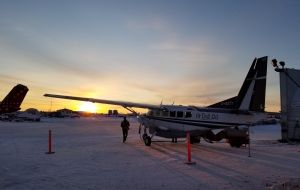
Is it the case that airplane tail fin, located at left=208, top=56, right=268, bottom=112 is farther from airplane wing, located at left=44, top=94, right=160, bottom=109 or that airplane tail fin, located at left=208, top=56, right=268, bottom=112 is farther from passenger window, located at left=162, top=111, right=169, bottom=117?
airplane wing, located at left=44, top=94, right=160, bottom=109

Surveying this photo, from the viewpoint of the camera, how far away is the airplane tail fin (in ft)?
70.2

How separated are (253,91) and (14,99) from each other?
52.3 feet

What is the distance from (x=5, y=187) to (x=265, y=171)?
8.76 meters

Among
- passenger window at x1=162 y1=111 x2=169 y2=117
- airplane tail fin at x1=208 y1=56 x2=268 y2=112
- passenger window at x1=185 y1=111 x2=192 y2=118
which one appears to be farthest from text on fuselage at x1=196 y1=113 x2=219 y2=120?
passenger window at x1=162 y1=111 x2=169 y2=117

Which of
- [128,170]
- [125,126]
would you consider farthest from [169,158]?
[125,126]

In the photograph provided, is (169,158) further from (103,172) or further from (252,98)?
(252,98)

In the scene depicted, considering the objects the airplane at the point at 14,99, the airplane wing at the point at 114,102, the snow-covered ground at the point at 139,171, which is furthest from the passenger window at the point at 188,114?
the airplane at the point at 14,99

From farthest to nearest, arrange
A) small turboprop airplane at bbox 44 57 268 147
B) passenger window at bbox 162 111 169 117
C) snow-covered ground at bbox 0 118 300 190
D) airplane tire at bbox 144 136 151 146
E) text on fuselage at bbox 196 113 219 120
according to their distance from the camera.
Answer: passenger window at bbox 162 111 169 117, airplane tire at bbox 144 136 151 146, text on fuselage at bbox 196 113 219 120, small turboprop airplane at bbox 44 57 268 147, snow-covered ground at bbox 0 118 300 190

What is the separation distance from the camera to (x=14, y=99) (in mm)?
22688

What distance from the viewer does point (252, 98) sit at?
21.4 meters

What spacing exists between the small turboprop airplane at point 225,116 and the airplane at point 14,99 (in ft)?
29.7

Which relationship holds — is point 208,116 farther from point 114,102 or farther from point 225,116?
point 114,102

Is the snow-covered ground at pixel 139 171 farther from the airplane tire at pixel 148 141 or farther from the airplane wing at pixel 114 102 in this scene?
the airplane wing at pixel 114 102

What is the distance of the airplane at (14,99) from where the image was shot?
22.1 m
